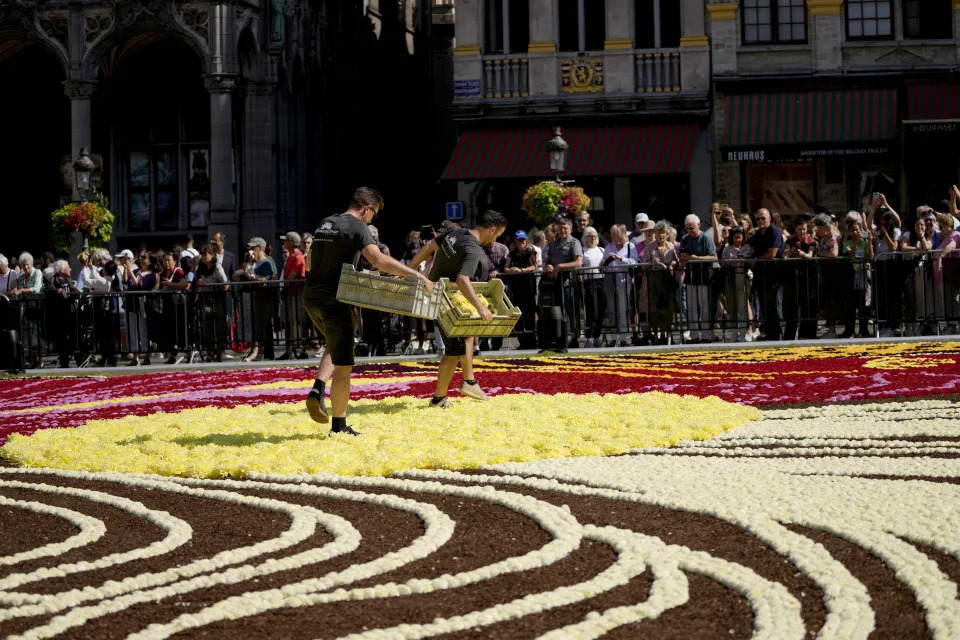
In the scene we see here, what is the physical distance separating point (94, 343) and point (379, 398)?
27.6 feet

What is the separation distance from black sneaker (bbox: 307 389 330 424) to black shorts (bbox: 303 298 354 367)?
0.81 ft

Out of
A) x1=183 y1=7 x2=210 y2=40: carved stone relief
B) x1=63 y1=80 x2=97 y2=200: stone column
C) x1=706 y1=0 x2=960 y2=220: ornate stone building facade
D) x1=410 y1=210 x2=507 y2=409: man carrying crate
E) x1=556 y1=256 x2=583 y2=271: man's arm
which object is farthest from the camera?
x1=63 y1=80 x2=97 y2=200: stone column

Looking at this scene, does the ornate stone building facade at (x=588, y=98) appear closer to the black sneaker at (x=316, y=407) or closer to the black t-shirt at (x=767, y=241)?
the black t-shirt at (x=767, y=241)

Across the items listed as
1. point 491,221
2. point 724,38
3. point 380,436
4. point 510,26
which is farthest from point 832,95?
point 380,436

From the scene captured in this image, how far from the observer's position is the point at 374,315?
67.0 ft

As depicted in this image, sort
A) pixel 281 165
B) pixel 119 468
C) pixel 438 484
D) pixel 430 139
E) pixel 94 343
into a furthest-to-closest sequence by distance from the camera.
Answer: pixel 430 139 → pixel 281 165 → pixel 94 343 → pixel 119 468 → pixel 438 484

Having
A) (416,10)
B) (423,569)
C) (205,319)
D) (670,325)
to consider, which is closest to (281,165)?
(416,10)

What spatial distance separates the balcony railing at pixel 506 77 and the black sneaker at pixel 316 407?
76.3ft

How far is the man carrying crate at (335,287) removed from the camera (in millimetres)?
10141

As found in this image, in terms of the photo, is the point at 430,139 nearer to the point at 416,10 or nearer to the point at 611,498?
the point at 416,10

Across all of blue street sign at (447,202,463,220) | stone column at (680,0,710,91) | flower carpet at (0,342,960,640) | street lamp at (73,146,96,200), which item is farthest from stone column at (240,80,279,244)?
flower carpet at (0,342,960,640)

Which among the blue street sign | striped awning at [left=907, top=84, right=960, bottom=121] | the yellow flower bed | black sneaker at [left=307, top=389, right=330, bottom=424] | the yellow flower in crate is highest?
striped awning at [left=907, top=84, right=960, bottom=121]

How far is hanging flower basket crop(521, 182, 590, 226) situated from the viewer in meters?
26.1

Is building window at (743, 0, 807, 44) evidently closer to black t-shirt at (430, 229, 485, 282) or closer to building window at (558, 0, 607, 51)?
building window at (558, 0, 607, 51)
